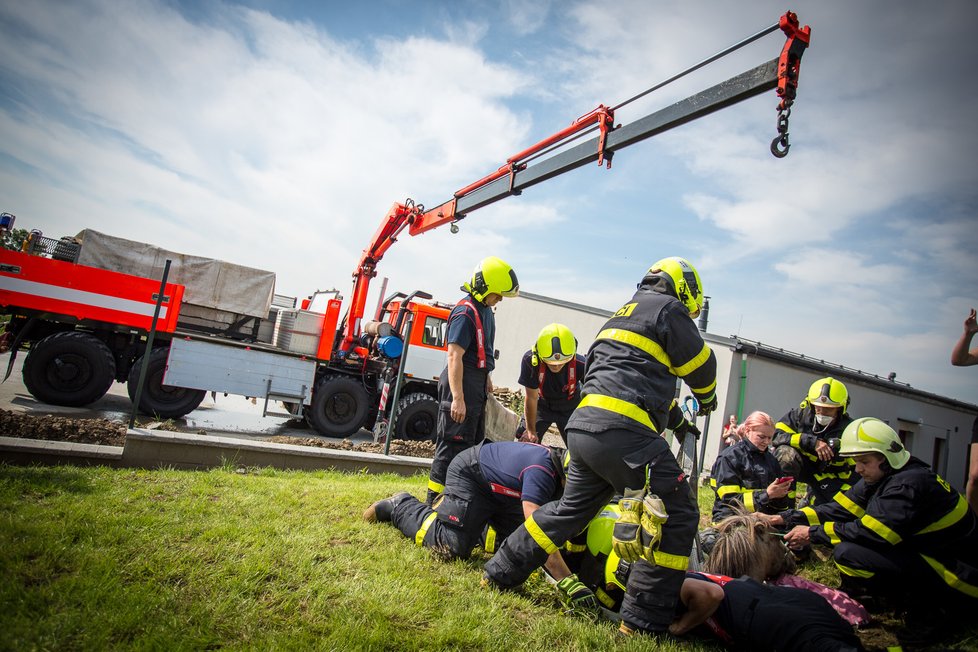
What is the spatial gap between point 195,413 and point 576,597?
9.59 meters

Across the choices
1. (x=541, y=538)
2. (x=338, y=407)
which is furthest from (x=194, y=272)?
(x=541, y=538)

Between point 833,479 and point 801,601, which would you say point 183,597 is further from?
point 833,479

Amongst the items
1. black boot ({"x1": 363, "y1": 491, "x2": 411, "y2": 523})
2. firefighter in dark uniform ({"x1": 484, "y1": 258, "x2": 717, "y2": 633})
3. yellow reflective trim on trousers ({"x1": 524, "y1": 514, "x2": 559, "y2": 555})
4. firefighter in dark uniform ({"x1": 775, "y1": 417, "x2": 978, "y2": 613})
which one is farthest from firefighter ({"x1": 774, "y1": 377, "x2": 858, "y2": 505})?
black boot ({"x1": 363, "y1": 491, "x2": 411, "y2": 523})

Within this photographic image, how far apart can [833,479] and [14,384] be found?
13.0m

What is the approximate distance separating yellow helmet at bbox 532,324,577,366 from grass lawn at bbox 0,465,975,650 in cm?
191

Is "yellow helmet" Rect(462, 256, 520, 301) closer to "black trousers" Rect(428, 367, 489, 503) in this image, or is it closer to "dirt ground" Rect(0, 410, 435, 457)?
"black trousers" Rect(428, 367, 489, 503)

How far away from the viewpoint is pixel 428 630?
219 cm

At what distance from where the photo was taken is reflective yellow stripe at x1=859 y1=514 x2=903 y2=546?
3086 mm

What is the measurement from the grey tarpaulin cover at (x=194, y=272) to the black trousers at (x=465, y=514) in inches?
299

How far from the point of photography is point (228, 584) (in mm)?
2336

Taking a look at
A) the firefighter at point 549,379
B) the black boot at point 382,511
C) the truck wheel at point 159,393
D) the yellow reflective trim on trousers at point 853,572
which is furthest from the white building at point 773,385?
the truck wheel at point 159,393

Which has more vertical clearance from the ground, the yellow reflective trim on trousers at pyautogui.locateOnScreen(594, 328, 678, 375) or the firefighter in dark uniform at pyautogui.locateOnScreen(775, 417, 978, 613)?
the yellow reflective trim on trousers at pyautogui.locateOnScreen(594, 328, 678, 375)

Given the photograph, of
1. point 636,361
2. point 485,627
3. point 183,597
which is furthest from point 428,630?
point 636,361

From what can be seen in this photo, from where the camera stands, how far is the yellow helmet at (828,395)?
4.78m
